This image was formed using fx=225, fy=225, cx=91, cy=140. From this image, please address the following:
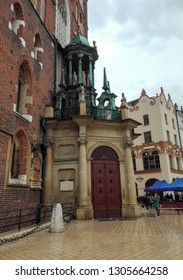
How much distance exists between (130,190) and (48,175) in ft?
17.1

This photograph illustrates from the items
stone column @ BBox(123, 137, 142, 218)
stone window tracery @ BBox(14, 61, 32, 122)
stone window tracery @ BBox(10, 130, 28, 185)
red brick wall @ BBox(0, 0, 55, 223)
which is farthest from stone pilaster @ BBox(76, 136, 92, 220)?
stone window tracery @ BBox(14, 61, 32, 122)

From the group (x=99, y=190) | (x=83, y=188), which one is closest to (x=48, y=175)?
(x=83, y=188)

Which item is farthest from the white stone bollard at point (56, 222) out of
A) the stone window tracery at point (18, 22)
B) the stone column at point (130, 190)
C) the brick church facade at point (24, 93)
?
the stone window tracery at point (18, 22)

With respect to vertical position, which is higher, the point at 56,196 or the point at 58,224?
the point at 56,196

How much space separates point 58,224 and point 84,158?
17.6 ft

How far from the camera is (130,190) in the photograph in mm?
14148

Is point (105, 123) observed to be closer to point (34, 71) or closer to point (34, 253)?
point (34, 71)

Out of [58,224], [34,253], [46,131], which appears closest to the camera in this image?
[34,253]

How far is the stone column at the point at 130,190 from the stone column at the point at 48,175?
4.83 meters

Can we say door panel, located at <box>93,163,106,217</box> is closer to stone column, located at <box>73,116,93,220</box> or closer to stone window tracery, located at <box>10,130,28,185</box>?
stone column, located at <box>73,116,93,220</box>

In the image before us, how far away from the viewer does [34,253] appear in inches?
228

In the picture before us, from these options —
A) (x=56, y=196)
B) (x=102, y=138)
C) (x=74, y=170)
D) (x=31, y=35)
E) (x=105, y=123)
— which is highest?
(x=31, y=35)

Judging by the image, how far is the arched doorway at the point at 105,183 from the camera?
13.8m

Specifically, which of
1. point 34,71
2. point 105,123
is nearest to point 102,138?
point 105,123
